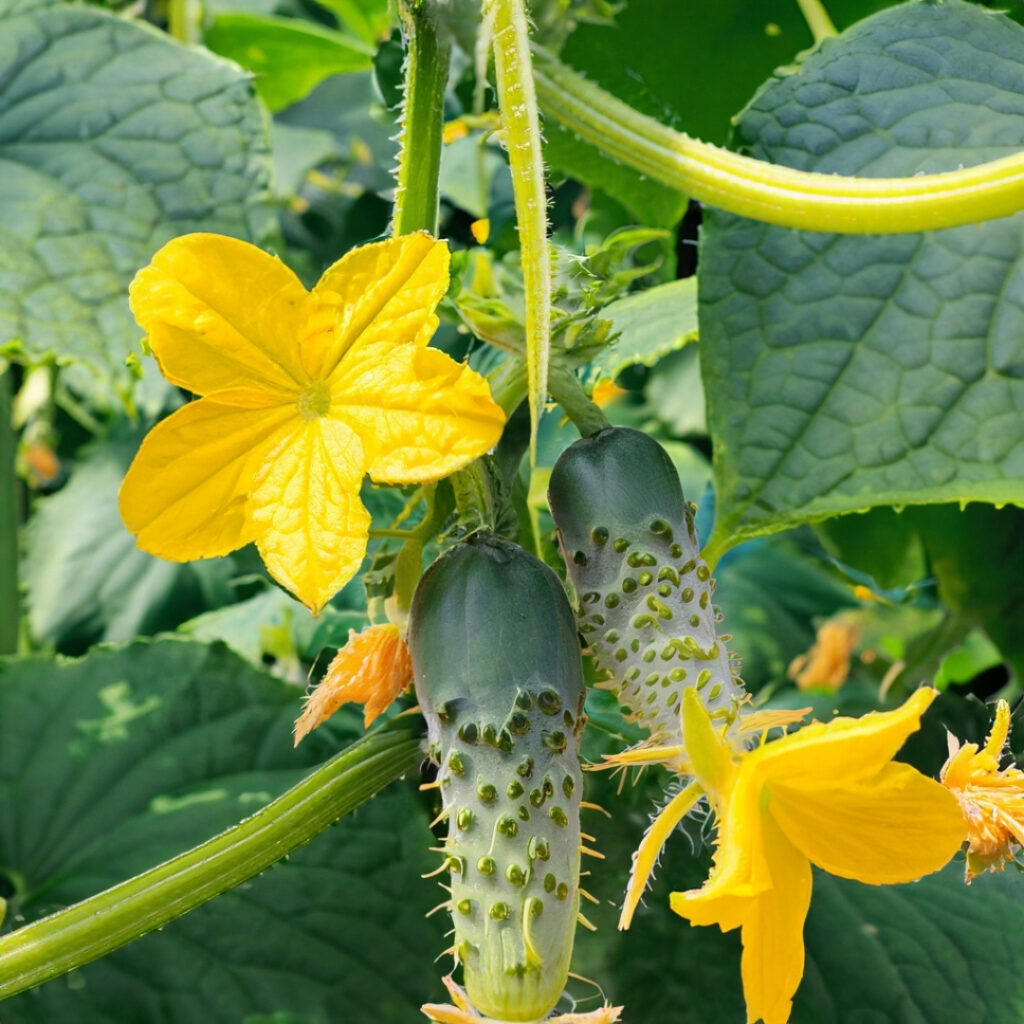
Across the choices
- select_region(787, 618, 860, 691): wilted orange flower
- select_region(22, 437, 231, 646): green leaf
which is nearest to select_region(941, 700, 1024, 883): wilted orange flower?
select_region(787, 618, 860, 691): wilted orange flower

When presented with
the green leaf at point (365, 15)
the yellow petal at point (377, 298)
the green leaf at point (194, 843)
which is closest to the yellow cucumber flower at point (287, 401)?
the yellow petal at point (377, 298)

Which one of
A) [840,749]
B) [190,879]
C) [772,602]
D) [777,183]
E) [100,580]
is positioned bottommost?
[772,602]

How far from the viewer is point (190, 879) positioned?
48 cm

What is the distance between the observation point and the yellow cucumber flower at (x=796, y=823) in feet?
1.21

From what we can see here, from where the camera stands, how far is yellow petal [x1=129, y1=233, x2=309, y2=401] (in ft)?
1.44

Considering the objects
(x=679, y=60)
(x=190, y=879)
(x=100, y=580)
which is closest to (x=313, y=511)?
(x=190, y=879)

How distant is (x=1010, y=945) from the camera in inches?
→ 26.2

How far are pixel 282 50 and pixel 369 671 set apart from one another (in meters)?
0.83

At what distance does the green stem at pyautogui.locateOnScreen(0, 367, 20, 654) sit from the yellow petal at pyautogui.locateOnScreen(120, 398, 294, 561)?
1.71 ft

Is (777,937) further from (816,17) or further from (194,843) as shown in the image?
(816,17)

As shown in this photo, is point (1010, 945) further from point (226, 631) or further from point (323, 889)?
point (226, 631)

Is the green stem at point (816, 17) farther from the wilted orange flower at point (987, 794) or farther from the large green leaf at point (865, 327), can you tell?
the wilted orange flower at point (987, 794)

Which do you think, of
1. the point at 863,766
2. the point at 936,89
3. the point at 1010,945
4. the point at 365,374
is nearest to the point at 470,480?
the point at 365,374

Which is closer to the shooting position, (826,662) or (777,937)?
(777,937)
